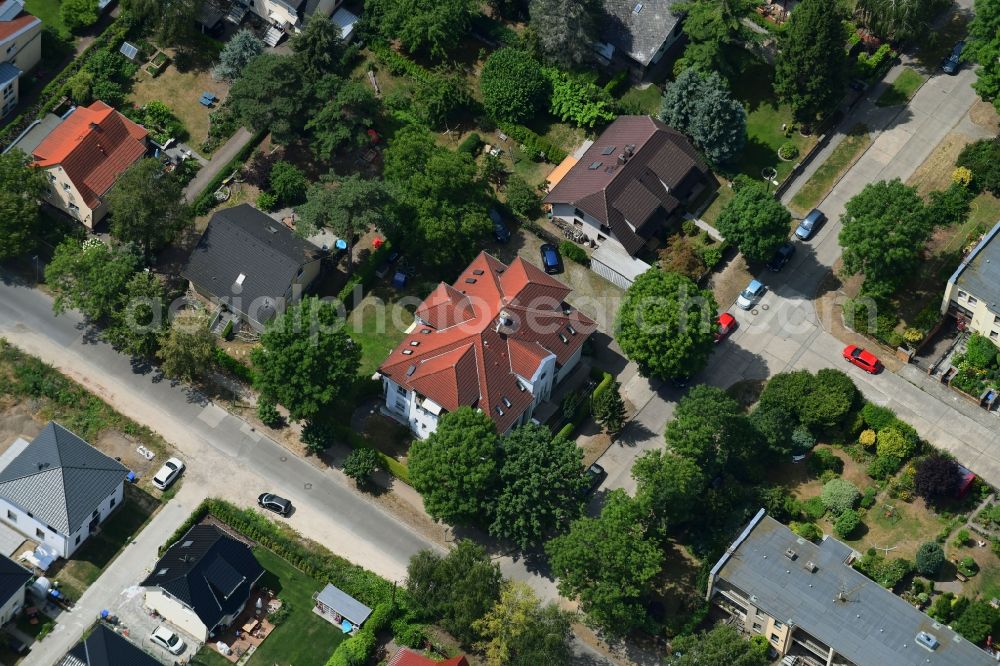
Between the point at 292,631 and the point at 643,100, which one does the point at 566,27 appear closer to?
the point at 643,100

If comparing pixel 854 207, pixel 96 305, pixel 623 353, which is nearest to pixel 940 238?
pixel 854 207

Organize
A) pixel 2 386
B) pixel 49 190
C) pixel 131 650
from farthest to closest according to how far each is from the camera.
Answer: pixel 49 190 → pixel 2 386 → pixel 131 650

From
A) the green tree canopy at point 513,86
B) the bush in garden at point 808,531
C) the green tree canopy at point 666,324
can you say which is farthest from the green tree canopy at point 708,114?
the bush in garden at point 808,531

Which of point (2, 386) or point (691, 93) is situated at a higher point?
point (691, 93)

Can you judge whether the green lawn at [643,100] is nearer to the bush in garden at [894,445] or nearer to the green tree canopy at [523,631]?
the bush in garden at [894,445]

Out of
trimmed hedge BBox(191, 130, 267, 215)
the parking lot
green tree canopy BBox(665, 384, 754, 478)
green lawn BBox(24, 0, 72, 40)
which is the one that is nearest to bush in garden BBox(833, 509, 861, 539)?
green tree canopy BBox(665, 384, 754, 478)

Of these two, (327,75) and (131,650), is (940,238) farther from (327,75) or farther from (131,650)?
(131,650)
